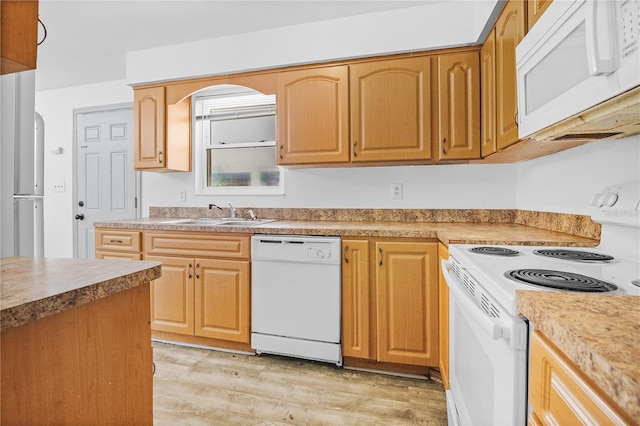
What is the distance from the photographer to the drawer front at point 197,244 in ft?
7.32

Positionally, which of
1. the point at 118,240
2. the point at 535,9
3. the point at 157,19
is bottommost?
the point at 118,240

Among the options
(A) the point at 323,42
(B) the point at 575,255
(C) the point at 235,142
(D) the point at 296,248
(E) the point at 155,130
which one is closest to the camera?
(B) the point at 575,255

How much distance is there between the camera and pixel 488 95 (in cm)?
195

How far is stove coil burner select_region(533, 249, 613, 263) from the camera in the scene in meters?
1.14

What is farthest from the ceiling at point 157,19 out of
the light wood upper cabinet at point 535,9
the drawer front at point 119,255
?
the drawer front at point 119,255

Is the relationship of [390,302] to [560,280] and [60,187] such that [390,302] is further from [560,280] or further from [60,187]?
[60,187]

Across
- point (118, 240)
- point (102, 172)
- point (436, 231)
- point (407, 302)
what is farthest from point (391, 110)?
point (102, 172)

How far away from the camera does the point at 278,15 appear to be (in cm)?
234

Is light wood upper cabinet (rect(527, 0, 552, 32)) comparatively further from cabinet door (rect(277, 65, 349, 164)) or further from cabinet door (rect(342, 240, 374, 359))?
cabinet door (rect(342, 240, 374, 359))

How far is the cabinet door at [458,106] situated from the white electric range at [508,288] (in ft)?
2.97

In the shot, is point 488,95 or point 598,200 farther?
point 488,95

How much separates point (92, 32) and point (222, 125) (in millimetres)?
1177

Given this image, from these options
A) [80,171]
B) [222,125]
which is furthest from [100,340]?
[80,171]

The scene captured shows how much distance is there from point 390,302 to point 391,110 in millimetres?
1277
